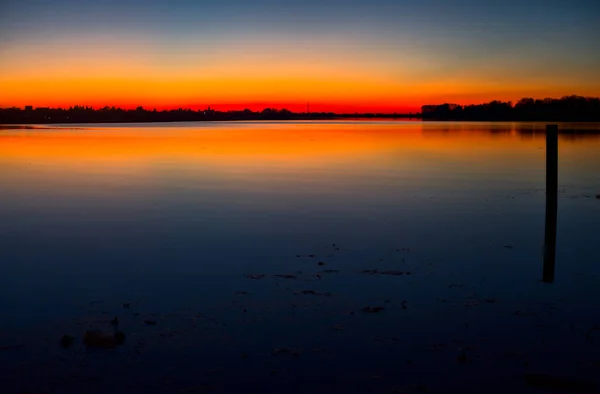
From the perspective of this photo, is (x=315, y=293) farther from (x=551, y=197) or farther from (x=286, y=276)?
(x=551, y=197)

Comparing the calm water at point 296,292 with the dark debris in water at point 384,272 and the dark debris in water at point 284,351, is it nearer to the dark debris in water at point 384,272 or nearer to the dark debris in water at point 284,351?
the dark debris in water at point 284,351

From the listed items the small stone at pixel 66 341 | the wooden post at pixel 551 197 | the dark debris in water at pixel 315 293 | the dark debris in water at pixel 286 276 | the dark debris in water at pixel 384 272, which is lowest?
the dark debris in water at pixel 384 272

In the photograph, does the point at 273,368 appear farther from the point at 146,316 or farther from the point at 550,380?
the point at 550,380

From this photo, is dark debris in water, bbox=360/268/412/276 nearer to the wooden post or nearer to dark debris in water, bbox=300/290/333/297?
dark debris in water, bbox=300/290/333/297

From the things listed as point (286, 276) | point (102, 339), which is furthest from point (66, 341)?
point (286, 276)

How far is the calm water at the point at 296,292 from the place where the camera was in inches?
277

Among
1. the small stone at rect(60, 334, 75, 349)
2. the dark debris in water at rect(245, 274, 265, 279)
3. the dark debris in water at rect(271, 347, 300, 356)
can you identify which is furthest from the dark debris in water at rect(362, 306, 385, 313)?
the small stone at rect(60, 334, 75, 349)

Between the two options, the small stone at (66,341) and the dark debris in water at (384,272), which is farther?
the dark debris in water at (384,272)

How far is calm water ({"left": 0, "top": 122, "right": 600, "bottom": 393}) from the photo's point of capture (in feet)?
23.1

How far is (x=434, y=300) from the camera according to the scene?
381 inches

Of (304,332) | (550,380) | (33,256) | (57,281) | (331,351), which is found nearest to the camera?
(550,380)

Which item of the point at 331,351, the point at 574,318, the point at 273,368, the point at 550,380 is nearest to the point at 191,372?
the point at 273,368

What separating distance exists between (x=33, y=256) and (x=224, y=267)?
4.71 metres

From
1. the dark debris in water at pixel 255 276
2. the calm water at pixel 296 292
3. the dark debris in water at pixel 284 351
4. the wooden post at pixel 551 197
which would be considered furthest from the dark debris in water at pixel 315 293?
the wooden post at pixel 551 197
